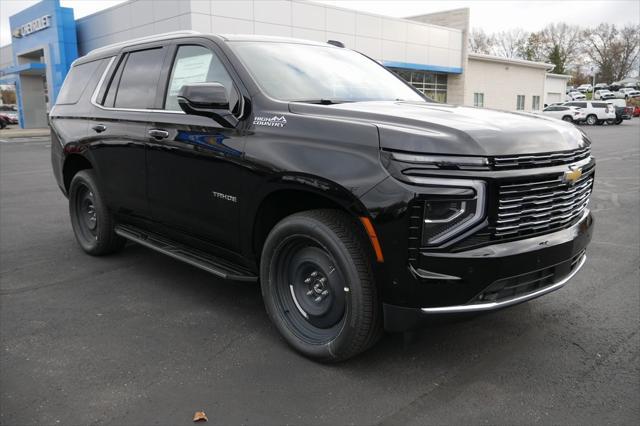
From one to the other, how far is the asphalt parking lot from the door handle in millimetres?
1266

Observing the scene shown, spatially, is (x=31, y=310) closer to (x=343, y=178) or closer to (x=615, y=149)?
(x=343, y=178)

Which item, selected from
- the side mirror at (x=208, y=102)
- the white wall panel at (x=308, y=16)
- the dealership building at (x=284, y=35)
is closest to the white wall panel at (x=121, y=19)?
the dealership building at (x=284, y=35)

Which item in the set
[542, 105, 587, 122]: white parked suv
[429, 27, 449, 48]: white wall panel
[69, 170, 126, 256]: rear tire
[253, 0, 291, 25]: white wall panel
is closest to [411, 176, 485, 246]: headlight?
[69, 170, 126, 256]: rear tire

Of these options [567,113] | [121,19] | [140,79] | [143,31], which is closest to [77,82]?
[140,79]

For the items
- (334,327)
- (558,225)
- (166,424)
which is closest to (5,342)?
(166,424)

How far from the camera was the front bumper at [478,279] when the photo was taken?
2.74 meters

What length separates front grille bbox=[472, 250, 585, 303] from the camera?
2840mm

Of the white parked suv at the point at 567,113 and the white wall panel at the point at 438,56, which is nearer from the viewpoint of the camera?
the white parked suv at the point at 567,113

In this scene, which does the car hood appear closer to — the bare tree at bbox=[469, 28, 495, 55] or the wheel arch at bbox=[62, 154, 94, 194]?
the wheel arch at bbox=[62, 154, 94, 194]

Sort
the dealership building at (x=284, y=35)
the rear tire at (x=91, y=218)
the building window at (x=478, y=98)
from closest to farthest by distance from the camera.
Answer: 1. the rear tire at (x=91, y=218)
2. the dealership building at (x=284, y=35)
3. the building window at (x=478, y=98)

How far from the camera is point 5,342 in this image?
3.61 meters

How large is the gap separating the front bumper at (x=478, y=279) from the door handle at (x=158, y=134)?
2.19 m

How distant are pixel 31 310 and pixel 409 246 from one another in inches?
119

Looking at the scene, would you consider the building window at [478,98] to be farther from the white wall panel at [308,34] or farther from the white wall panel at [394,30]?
the white wall panel at [308,34]
